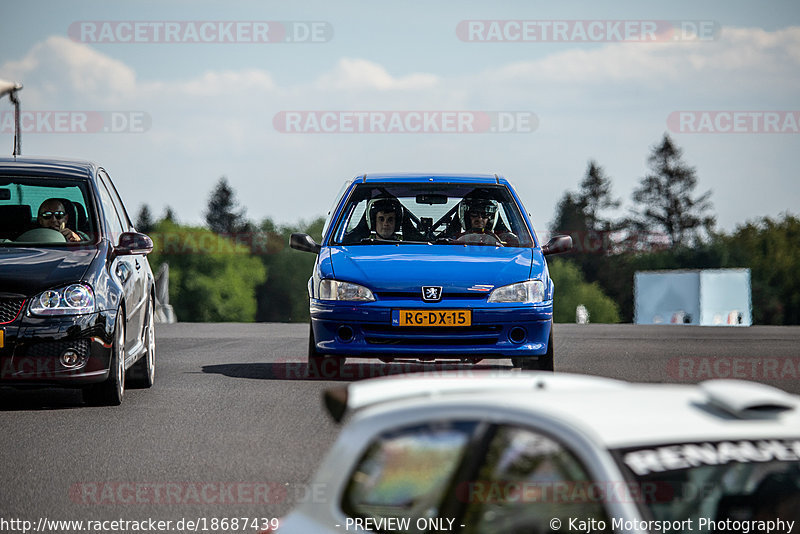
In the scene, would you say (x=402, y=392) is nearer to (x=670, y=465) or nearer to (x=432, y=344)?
(x=670, y=465)

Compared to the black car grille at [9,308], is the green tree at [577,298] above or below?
below

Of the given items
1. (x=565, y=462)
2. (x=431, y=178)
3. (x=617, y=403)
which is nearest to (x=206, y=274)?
→ (x=431, y=178)

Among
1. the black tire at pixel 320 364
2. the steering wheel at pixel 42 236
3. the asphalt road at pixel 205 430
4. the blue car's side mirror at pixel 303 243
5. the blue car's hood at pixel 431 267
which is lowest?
the asphalt road at pixel 205 430

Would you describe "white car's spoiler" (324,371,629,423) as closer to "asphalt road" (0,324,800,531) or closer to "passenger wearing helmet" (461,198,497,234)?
"asphalt road" (0,324,800,531)

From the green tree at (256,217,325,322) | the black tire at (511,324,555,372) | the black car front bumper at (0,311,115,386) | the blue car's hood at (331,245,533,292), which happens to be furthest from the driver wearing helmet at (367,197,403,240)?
the green tree at (256,217,325,322)

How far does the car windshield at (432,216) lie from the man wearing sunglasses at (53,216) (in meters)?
2.70

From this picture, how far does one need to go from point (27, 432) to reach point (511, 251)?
15.6 feet

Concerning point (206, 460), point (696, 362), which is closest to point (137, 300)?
point (206, 460)

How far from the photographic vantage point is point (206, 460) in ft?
25.8

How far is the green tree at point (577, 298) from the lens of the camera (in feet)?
420

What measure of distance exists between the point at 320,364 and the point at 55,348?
335 centimetres

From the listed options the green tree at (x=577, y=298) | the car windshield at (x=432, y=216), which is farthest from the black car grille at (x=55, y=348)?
the green tree at (x=577, y=298)

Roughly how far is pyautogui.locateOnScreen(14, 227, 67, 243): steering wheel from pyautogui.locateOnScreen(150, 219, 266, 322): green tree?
115512 mm

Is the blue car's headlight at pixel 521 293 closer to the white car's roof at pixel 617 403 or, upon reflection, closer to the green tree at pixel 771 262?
the white car's roof at pixel 617 403
